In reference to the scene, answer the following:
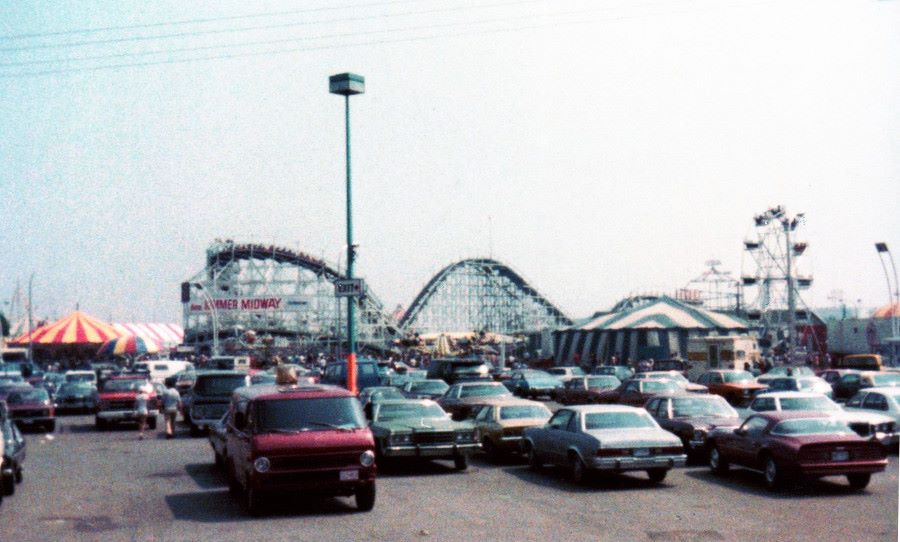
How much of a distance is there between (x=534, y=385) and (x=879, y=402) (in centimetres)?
2401

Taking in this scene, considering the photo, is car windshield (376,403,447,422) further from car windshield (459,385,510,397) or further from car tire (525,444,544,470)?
car windshield (459,385,510,397)

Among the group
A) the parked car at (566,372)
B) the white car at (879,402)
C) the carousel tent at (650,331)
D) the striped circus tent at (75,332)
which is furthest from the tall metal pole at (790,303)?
the striped circus tent at (75,332)

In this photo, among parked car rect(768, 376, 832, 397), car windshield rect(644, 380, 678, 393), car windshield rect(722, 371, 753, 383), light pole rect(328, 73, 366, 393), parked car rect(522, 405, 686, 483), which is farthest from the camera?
car windshield rect(722, 371, 753, 383)

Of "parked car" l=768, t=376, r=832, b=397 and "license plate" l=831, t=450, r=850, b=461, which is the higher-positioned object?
"parked car" l=768, t=376, r=832, b=397

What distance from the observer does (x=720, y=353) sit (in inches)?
1890

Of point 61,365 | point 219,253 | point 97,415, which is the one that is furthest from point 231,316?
point 97,415

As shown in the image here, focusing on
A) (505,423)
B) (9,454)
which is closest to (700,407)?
(505,423)

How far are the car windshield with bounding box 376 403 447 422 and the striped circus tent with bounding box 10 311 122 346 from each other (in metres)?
64.0

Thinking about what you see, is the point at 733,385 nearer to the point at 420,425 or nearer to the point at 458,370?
the point at 458,370

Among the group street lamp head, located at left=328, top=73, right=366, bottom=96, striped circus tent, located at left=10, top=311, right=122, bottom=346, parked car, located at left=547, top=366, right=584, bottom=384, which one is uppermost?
street lamp head, located at left=328, top=73, right=366, bottom=96

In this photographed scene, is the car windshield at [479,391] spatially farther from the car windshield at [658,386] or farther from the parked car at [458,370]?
the parked car at [458,370]

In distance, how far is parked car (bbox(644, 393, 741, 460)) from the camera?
19.5m

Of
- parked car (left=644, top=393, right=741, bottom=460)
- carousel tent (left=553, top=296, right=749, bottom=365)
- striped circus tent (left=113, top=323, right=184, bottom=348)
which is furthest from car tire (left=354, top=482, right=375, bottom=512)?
striped circus tent (left=113, top=323, right=184, bottom=348)

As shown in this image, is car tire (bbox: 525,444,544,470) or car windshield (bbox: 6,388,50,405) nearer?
car tire (bbox: 525,444,544,470)
